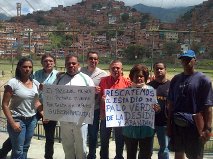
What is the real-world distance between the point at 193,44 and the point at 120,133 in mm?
5026

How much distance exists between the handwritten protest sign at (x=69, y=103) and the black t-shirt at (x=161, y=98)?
885 millimetres

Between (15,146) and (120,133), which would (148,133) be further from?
A: (15,146)

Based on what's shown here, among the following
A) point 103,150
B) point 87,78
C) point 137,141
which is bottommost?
point 103,150

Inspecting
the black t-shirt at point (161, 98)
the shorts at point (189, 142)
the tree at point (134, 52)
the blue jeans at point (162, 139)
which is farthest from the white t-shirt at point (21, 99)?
the tree at point (134, 52)

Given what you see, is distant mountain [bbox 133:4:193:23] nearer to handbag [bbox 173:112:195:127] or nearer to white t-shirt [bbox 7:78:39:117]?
white t-shirt [bbox 7:78:39:117]

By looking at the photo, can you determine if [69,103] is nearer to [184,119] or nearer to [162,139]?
[162,139]

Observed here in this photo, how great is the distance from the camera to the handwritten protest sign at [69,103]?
17.4ft

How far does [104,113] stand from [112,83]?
43 cm

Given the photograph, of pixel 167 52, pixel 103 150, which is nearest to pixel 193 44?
pixel 167 52

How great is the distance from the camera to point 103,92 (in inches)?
211

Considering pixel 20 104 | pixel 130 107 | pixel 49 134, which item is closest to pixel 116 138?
pixel 130 107

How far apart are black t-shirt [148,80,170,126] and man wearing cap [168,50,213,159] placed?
0.86 meters

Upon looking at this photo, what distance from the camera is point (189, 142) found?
173 inches

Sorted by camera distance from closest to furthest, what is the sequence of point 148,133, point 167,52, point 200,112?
point 200,112, point 148,133, point 167,52
